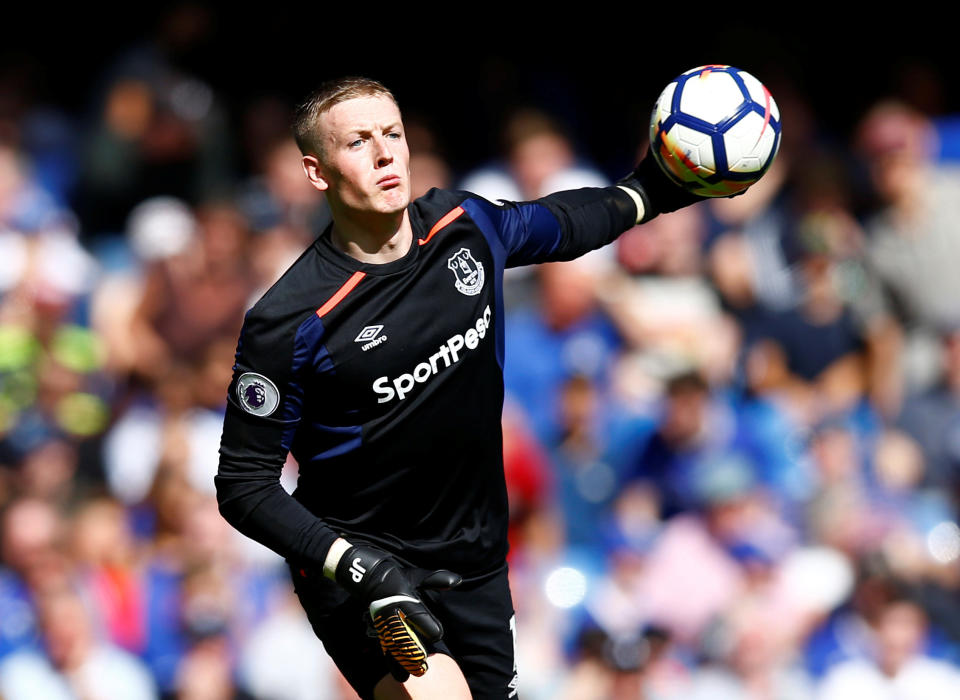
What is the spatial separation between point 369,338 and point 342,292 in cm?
16

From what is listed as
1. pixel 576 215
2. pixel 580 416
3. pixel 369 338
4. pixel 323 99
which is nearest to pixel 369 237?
pixel 369 338

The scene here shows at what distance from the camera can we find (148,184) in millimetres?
10484

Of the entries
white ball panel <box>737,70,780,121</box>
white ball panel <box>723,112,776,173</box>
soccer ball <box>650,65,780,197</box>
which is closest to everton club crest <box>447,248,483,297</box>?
soccer ball <box>650,65,780,197</box>

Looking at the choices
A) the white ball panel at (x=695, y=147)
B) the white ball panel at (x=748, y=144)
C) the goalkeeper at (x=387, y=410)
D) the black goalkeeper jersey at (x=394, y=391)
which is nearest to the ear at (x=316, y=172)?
the goalkeeper at (x=387, y=410)

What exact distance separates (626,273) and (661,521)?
1.81 metres

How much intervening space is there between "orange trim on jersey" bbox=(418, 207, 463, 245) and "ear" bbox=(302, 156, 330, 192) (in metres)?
0.34

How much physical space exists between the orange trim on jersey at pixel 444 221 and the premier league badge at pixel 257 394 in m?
0.66

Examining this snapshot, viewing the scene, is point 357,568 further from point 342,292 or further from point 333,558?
point 342,292

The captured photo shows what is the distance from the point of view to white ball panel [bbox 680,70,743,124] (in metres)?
4.78

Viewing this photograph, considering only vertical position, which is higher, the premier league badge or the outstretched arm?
the outstretched arm

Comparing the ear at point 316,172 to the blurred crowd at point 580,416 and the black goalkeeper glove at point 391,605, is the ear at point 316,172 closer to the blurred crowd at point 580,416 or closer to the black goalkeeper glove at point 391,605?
the black goalkeeper glove at point 391,605

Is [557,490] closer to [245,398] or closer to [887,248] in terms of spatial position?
[887,248]

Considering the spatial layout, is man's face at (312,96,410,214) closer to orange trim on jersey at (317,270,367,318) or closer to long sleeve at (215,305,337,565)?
orange trim on jersey at (317,270,367,318)

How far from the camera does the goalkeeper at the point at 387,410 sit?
4.32 m
